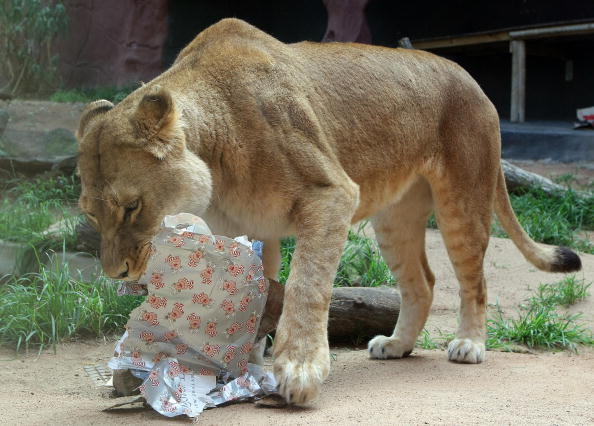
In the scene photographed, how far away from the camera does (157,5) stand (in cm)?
1591

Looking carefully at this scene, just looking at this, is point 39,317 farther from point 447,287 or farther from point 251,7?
point 251,7

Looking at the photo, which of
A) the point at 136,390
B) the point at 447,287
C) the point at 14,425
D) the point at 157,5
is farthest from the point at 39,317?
the point at 157,5

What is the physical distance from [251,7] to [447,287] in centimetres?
1120

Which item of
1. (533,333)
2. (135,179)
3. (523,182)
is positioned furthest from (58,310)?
(523,182)

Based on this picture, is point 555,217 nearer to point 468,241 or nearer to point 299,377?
point 468,241

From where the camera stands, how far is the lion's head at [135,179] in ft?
10.4

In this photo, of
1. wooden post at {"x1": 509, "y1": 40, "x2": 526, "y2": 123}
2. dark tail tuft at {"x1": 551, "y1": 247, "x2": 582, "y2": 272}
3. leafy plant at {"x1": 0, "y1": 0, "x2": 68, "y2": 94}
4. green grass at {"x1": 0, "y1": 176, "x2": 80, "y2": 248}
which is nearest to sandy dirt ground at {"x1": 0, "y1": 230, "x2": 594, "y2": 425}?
dark tail tuft at {"x1": 551, "y1": 247, "x2": 582, "y2": 272}

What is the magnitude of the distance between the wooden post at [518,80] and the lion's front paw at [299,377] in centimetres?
1034

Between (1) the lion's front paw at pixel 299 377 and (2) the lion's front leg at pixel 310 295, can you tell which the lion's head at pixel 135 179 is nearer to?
Answer: (2) the lion's front leg at pixel 310 295

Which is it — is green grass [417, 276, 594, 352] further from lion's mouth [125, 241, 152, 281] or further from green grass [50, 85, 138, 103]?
green grass [50, 85, 138, 103]

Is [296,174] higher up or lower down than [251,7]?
lower down

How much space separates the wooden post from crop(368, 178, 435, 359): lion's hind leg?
27.5 feet

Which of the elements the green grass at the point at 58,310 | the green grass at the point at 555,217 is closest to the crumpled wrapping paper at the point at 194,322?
the green grass at the point at 58,310

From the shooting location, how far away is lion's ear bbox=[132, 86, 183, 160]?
10.5 feet
